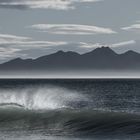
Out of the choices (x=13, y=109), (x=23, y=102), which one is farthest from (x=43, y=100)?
(x=13, y=109)

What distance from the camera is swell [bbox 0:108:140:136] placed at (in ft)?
127

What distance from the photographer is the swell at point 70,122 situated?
38594mm

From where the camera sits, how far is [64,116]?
1836 inches

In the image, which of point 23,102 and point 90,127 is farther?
point 23,102

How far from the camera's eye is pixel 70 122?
43906 mm

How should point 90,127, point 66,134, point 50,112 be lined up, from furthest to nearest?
point 50,112, point 90,127, point 66,134

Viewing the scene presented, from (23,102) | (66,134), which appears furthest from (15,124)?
(23,102)

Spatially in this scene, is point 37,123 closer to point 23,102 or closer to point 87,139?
point 87,139

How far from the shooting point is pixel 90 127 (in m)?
41.1

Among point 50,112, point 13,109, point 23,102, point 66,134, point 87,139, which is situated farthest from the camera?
point 23,102

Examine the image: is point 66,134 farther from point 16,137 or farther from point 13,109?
point 13,109

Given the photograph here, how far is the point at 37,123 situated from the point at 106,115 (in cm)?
669

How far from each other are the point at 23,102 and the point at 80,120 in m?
20.3

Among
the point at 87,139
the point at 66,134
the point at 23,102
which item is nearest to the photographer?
the point at 87,139
